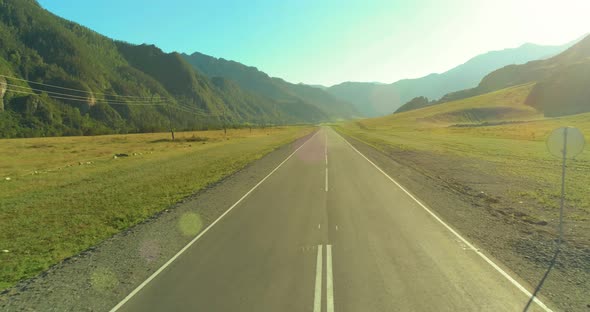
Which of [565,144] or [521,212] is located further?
[521,212]

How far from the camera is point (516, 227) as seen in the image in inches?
403

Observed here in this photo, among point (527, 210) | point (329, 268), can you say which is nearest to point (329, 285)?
point (329, 268)

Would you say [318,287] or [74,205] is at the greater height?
[318,287]

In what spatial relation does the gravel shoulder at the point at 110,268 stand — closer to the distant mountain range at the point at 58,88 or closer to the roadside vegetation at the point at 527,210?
the roadside vegetation at the point at 527,210

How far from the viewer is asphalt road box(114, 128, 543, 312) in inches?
225

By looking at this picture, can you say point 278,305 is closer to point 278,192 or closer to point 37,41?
point 278,192

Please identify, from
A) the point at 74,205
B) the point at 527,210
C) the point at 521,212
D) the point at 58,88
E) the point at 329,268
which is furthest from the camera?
the point at 58,88

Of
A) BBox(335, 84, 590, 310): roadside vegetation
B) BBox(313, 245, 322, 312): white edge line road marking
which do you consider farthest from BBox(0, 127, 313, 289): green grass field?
BBox(335, 84, 590, 310): roadside vegetation

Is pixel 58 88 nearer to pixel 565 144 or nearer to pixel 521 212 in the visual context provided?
pixel 521 212

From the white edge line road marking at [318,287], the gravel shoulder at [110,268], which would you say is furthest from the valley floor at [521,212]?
the gravel shoulder at [110,268]

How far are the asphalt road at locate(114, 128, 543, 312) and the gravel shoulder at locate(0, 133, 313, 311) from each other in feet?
1.57

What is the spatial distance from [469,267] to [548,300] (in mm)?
1518

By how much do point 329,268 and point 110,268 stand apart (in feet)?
16.7

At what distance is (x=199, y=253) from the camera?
26.5 feet
